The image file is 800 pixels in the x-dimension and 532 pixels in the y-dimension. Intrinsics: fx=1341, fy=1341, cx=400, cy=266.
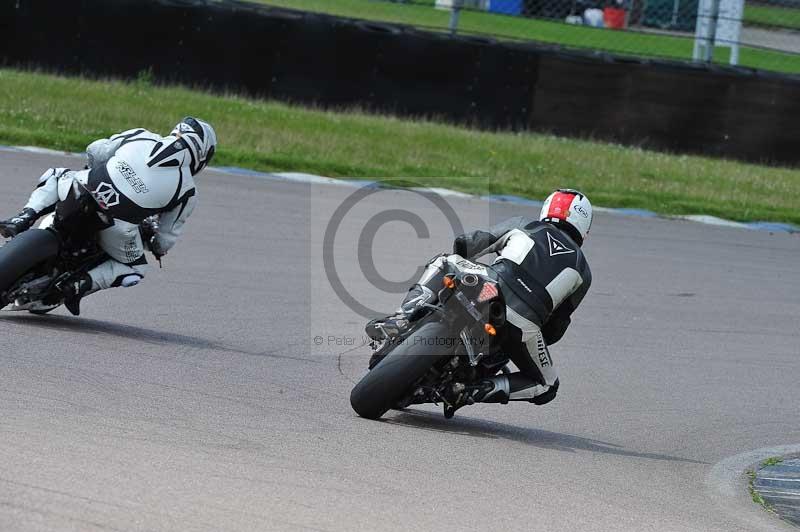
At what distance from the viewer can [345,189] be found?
46.6ft

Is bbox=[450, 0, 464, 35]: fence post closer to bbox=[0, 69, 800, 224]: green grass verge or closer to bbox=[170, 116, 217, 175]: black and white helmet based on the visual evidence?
bbox=[0, 69, 800, 224]: green grass verge

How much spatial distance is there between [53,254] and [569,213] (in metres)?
2.91

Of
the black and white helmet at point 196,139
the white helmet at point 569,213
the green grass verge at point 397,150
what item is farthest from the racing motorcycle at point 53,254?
the green grass verge at point 397,150

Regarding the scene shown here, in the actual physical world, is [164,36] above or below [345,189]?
above

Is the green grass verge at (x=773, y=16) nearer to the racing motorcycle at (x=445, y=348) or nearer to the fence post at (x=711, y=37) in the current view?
the fence post at (x=711, y=37)

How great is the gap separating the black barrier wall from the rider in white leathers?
32.1 feet

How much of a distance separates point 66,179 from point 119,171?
38cm

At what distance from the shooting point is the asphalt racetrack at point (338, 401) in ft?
16.2

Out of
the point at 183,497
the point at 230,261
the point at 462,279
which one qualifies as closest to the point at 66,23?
the point at 230,261

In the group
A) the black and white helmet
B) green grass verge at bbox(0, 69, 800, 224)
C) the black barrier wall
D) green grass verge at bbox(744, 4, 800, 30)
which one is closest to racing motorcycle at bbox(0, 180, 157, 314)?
the black and white helmet

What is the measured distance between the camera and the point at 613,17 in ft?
66.6

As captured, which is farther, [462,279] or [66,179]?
[66,179]

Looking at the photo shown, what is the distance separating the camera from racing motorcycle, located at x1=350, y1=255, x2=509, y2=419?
634 cm

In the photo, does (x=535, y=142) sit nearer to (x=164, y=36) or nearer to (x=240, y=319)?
(x=164, y=36)
